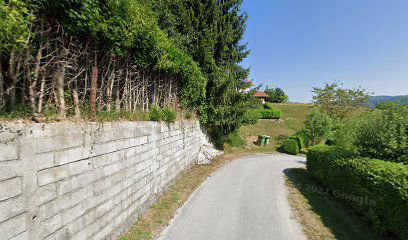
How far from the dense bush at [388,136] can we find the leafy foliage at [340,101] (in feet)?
59.6

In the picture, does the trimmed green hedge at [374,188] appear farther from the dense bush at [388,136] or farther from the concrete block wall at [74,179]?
the concrete block wall at [74,179]

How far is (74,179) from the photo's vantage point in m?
3.27

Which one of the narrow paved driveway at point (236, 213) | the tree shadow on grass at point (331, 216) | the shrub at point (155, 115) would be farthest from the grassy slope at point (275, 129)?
the shrub at point (155, 115)

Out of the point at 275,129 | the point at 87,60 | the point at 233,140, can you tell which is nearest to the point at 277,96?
the point at 275,129

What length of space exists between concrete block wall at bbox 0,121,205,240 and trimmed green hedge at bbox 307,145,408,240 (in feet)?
20.9

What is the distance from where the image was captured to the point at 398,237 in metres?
4.64

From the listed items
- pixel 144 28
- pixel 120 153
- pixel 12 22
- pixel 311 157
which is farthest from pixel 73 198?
pixel 311 157

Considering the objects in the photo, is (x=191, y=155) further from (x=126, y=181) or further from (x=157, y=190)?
(x=126, y=181)

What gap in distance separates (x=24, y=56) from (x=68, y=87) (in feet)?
3.30

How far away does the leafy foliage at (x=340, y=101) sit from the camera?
22672mm

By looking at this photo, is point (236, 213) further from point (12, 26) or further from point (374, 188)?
point (12, 26)

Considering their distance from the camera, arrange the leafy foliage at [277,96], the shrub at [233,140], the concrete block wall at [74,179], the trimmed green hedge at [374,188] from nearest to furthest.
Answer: the concrete block wall at [74,179], the trimmed green hedge at [374,188], the shrub at [233,140], the leafy foliage at [277,96]

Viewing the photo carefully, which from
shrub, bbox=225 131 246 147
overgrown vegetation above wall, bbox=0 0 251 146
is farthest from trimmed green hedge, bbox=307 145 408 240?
shrub, bbox=225 131 246 147

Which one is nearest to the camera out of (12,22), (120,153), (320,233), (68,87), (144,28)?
(12,22)
